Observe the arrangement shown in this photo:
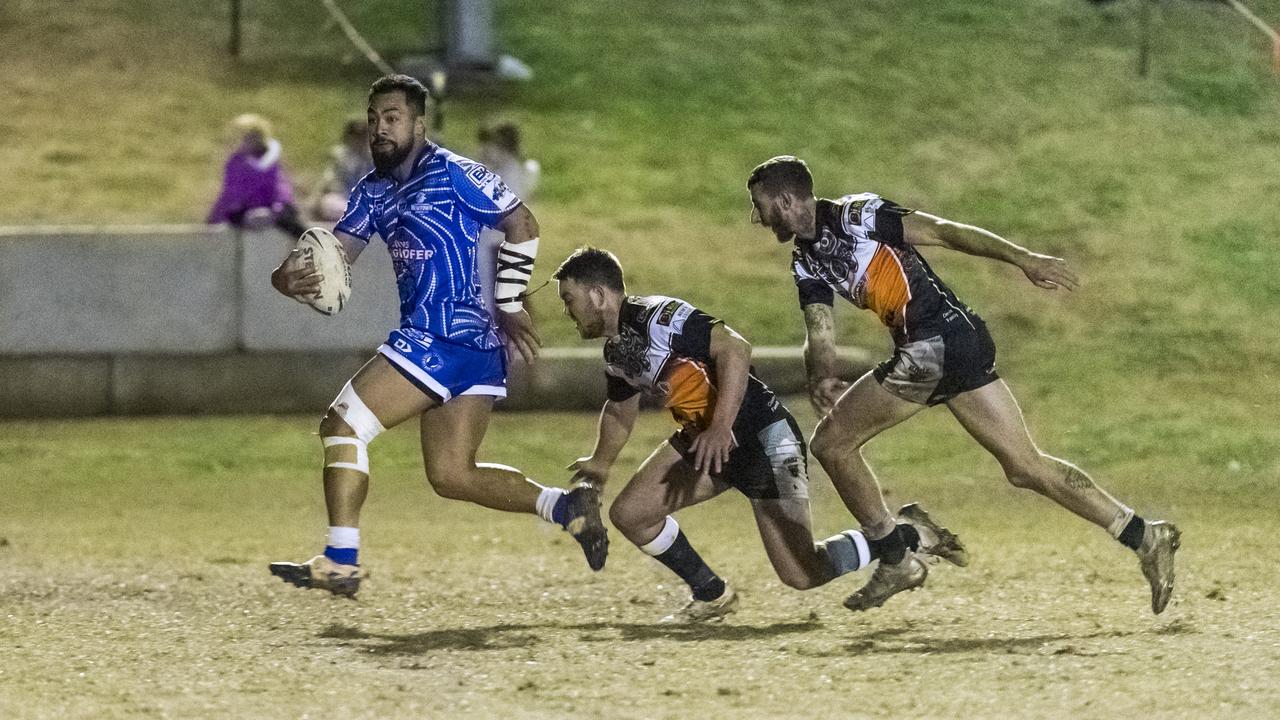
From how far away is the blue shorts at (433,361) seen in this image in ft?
24.5

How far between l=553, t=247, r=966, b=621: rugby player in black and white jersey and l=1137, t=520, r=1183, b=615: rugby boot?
2.37ft

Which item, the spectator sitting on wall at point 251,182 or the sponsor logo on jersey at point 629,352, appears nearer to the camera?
the sponsor logo on jersey at point 629,352

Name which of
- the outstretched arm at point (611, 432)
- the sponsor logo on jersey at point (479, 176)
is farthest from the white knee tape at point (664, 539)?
the sponsor logo on jersey at point (479, 176)

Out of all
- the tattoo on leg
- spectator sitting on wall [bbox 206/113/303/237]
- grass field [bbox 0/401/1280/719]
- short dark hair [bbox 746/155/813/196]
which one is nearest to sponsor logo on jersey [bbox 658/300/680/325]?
short dark hair [bbox 746/155/813/196]

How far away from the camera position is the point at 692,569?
7.73m

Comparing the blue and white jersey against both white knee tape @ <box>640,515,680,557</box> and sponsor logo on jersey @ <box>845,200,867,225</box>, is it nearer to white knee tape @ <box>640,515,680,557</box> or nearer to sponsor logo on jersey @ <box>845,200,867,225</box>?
white knee tape @ <box>640,515,680,557</box>

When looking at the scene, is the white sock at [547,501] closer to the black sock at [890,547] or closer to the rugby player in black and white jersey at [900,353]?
the rugby player in black and white jersey at [900,353]

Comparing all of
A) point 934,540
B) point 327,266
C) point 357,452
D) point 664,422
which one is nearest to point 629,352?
point 357,452

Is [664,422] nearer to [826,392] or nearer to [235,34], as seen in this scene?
[826,392]

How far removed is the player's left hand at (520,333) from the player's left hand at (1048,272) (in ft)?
5.92

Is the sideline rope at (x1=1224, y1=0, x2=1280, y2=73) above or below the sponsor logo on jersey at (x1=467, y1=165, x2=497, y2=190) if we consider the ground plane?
below

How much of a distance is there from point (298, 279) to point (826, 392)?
1988 mm

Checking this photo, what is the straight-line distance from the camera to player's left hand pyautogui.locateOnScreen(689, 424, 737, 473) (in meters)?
7.08

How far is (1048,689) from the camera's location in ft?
20.1
